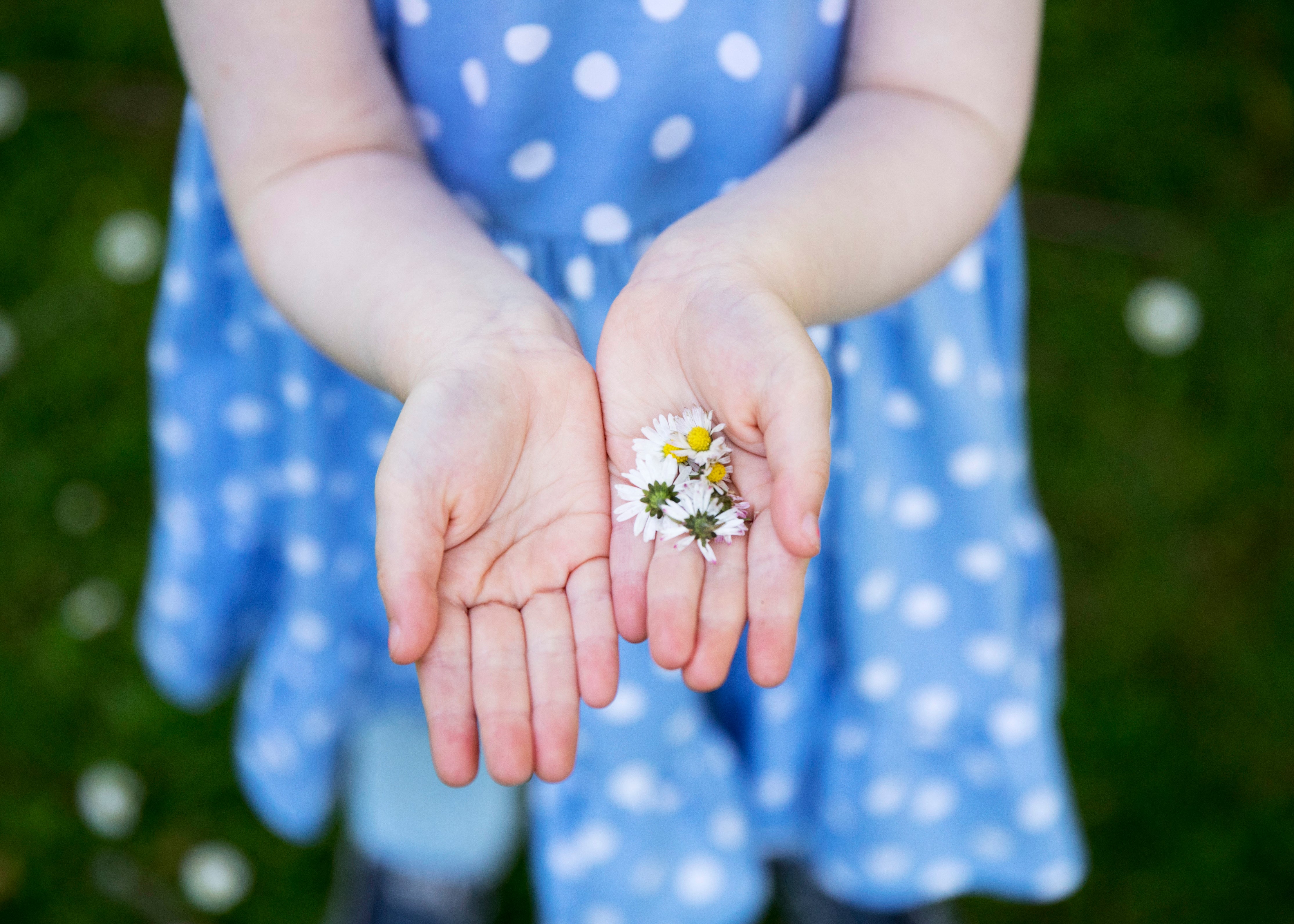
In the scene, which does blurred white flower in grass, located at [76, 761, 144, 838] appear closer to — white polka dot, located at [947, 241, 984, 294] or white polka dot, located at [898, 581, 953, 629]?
white polka dot, located at [898, 581, 953, 629]

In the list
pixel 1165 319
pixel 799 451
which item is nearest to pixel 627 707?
pixel 799 451

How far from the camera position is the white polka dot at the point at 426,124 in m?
1.06

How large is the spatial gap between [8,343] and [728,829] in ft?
5.94

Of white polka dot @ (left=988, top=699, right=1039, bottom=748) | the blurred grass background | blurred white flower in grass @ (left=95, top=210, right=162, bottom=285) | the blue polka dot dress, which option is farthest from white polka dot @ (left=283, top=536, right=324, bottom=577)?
blurred white flower in grass @ (left=95, top=210, right=162, bottom=285)

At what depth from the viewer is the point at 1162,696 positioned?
1.97m

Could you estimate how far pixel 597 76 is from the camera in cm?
100

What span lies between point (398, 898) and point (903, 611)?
930mm

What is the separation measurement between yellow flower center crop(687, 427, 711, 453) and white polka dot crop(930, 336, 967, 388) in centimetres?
44

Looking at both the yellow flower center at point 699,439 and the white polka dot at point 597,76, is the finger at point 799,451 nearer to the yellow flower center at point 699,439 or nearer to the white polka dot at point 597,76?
the yellow flower center at point 699,439

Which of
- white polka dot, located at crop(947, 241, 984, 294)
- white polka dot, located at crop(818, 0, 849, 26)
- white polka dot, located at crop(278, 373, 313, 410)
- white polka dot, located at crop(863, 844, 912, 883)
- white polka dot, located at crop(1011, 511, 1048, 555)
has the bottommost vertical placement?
white polka dot, located at crop(863, 844, 912, 883)

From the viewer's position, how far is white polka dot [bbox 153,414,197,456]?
4.36 ft

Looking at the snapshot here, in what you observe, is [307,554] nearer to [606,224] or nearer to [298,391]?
[298,391]

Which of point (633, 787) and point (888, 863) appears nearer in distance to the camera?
point (633, 787)

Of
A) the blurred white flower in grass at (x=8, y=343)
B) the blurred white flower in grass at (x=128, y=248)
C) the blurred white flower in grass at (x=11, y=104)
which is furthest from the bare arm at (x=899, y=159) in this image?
the blurred white flower in grass at (x=11, y=104)
